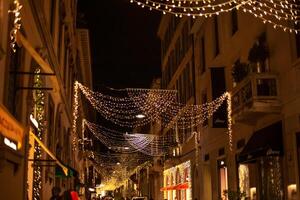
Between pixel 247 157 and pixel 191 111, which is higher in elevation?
pixel 191 111

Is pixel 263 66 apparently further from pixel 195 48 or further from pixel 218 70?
pixel 195 48

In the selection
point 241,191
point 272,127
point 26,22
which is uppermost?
point 26,22

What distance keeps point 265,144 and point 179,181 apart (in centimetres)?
2427

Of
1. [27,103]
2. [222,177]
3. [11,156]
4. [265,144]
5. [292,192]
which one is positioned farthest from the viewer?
[222,177]

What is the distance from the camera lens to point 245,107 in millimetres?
20984

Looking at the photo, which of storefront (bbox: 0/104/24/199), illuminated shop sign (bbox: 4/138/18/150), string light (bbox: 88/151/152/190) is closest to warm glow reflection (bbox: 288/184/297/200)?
storefront (bbox: 0/104/24/199)

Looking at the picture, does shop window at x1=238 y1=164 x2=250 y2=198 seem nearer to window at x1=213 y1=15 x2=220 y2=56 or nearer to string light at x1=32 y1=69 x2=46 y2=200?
window at x1=213 y1=15 x2=220 y2=56

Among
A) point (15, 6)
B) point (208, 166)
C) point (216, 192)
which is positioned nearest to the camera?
point (15, 6)

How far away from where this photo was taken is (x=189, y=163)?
3809 cm

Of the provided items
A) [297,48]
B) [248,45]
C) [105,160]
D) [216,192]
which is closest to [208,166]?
[216,192]

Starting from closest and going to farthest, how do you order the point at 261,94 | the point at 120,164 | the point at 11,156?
the point at 11,156, the point at 261,94, the point at 120,164

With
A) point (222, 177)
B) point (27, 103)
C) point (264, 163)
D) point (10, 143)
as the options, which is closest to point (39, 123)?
point (27, 103)

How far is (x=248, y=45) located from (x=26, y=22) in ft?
45.5

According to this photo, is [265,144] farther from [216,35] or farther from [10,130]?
[10,130]
